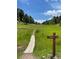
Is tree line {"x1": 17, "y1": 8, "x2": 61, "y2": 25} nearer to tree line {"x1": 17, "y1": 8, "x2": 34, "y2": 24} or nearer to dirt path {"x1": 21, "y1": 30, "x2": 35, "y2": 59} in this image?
tree line {"x1": 17, "y1": 8, "x2": 34, "y2": 24}

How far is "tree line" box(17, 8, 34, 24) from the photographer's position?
1.82 m

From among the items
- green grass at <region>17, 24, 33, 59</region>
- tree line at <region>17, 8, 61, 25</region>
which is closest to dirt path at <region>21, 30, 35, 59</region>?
green grass at <region>17, 24, 33, 59</region>

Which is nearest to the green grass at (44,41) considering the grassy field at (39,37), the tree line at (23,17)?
the grassy field at (39,37)

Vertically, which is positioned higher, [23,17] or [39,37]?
[23,17]

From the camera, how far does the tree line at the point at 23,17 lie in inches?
71.8

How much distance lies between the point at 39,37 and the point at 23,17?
256mm

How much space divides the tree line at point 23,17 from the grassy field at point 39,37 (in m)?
0.05

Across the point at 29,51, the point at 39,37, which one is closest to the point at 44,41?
the point at 39,37

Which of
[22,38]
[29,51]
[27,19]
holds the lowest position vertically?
[29,51]

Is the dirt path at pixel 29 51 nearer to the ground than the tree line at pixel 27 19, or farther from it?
nearer to the ground

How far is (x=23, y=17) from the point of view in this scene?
1850mm

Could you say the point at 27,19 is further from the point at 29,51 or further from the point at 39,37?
the point at 29,51

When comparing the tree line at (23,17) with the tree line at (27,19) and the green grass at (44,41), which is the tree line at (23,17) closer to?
the tree line at (27,19)
